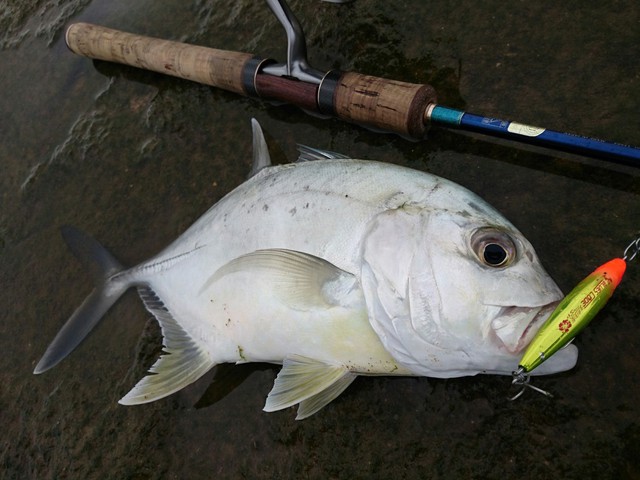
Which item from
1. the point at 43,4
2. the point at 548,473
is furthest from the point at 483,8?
the point at 43,4

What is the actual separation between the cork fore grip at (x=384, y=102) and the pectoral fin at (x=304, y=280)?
2.23 ft

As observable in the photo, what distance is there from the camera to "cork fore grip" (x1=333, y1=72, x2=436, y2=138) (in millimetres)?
1912

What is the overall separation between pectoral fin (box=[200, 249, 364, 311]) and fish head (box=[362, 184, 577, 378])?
69mm

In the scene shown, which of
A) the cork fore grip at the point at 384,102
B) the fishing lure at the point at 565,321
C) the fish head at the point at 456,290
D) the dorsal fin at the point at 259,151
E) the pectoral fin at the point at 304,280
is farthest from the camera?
the dorsal fin at the point at 259,151

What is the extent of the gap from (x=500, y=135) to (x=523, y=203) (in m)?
0.28

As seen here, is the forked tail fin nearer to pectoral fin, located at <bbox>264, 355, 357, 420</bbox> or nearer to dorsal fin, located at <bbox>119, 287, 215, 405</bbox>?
dorsal fin, located at <bbox>119, 287, 215, 405</bbox>

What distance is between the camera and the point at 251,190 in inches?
79.0

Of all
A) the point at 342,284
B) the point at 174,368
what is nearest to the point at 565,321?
the point at 342,284

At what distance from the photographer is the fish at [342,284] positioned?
4.74ft

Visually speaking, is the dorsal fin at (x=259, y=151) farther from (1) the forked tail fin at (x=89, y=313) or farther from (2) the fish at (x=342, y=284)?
(1) the forked tail fin at (x=89, y=313)

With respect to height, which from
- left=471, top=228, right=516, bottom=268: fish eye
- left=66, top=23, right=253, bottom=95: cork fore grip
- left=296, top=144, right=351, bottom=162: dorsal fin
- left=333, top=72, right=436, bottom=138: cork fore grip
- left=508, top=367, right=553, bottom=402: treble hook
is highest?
left=66, top=23, right=253, bottom=95: cork fore grip

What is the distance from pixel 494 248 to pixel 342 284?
1.53 ft

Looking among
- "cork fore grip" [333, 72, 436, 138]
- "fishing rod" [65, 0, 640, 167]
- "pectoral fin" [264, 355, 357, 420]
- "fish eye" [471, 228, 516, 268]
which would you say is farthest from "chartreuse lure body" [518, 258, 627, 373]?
"cork fore grip" [333, 72, 436, 138]

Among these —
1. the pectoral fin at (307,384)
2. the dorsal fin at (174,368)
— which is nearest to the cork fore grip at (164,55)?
the dorsal fin at (174,368)
